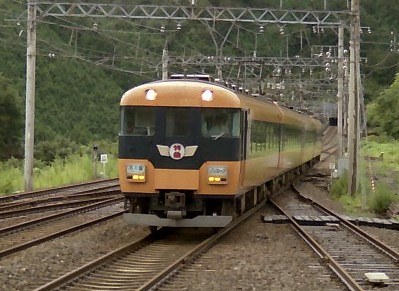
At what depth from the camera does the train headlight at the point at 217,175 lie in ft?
44.7

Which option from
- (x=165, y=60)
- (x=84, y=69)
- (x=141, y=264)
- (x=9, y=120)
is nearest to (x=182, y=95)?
(x=141, y=264)

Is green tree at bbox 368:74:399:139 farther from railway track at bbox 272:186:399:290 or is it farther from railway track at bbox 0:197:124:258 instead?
railway track at bbox 0:197:124:258

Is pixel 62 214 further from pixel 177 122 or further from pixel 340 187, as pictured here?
pixel 340 187

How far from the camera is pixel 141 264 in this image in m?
11.1

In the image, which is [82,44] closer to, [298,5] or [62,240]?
[298,5]

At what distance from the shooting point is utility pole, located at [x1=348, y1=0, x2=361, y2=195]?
2325 centimetres

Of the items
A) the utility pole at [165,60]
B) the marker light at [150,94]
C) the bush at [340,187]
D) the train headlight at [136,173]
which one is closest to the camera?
the train headlight at [136,173]

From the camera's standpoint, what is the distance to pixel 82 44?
6103 centimetres

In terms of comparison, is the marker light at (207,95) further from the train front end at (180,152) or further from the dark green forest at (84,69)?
the dark green forest at (84,69)

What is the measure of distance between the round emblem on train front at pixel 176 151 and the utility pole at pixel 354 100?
10985 millimetres

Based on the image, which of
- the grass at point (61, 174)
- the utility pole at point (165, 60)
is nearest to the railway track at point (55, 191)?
the grass at point (61, 174)

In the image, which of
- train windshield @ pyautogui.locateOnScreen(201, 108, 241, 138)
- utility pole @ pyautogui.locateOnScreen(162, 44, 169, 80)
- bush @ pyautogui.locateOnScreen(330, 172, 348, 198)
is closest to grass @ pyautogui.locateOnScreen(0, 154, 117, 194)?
utility pole @ pyautogui.locateOnScreen(162, 44, 169, 80)

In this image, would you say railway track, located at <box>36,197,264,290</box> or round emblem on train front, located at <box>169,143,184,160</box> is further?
round emblem on train front, located at <box>169,143,184,160</box>

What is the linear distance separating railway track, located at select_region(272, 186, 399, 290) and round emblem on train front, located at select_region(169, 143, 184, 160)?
8.64ft
